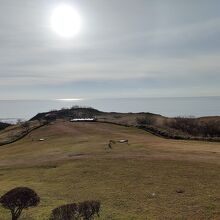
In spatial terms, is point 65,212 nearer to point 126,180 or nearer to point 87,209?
point 87,209

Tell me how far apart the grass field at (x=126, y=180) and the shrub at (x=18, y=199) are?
1940 mm

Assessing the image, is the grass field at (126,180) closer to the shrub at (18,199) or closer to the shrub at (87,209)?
the shrub at (18,199)

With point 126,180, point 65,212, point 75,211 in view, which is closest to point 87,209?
point 75,211

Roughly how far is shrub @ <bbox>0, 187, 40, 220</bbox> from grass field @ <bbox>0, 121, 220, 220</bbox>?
1.94 m

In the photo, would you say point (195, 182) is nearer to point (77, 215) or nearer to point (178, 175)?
point (178, 175)

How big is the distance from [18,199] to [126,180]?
36.4 ft

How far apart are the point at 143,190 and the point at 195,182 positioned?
4165 millimetres

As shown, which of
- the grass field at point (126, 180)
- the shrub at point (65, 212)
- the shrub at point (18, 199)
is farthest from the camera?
the grass field at point (126, 180)

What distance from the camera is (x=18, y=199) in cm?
1959

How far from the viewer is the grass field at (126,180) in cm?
2228

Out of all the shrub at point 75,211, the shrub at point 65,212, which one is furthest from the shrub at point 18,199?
the shrub at point 65,212

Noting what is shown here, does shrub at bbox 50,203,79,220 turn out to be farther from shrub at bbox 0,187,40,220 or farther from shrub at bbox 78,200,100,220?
shrub at bbox 0,187,40,220

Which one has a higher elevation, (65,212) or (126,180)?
(126,180)

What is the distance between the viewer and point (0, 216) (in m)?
22.3
